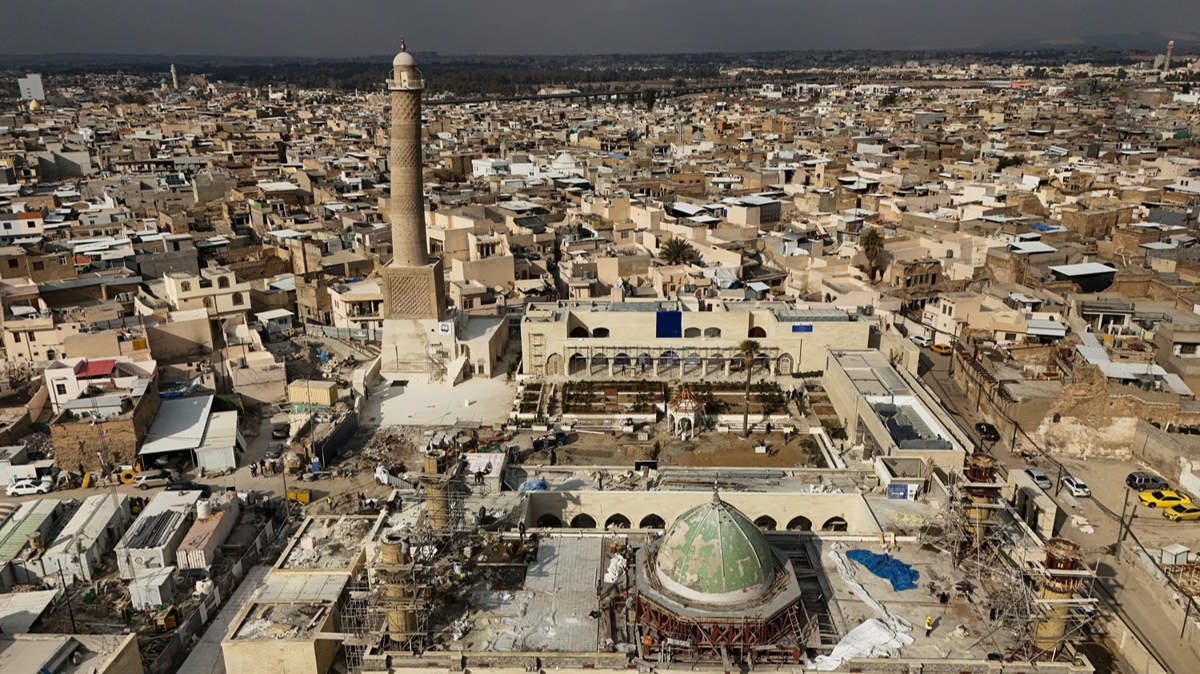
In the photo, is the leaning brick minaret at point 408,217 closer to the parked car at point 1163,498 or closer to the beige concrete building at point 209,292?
the beige concrete building at point 209,292

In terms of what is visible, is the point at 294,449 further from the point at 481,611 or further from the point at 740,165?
the point at 740,165

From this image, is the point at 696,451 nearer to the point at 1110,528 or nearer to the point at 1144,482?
the point at 1110,528

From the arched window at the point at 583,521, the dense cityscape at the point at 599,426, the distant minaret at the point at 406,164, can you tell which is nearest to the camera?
the dense cityscape at the point at 599,426

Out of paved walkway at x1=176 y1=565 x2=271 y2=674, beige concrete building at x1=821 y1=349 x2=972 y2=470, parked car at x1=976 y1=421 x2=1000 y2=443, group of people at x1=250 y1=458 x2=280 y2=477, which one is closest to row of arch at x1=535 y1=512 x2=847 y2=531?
beige concrete building at x1=821 y1=349 x2=972 y2=470

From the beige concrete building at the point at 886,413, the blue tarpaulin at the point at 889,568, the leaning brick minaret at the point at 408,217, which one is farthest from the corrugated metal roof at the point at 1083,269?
the leaning brick minaret at the point at 408,217

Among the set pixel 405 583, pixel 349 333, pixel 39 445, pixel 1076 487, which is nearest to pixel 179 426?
pixel 39 445

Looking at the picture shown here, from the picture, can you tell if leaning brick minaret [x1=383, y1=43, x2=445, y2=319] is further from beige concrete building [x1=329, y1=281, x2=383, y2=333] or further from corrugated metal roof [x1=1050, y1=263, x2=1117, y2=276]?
corrugated metal roof [x1=1050, y1=263, x2=1117, y2=276]
